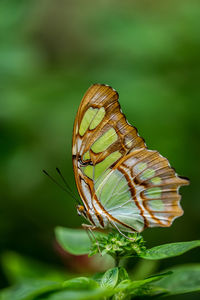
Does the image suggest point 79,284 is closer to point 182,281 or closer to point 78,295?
point 78,295

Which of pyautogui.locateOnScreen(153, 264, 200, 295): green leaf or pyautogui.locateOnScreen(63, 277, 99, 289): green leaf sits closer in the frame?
pyautogui.locateOnScreen(63, 277, 99, 289): green leaf

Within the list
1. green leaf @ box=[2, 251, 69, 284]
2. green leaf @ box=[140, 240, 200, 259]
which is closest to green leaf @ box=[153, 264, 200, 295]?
green leaf @ box=[140, 240, 200, 259]

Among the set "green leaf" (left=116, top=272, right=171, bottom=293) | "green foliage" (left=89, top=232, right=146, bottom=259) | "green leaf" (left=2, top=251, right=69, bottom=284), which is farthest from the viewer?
"green leaf" (left=2, top=251, right=69, bottom=284)

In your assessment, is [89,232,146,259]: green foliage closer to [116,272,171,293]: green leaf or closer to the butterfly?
[116,272,171,293]: green leaf

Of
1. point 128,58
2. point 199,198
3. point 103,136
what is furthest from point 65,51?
point 103,136

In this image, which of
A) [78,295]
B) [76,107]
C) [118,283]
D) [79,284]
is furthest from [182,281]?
[76,107]

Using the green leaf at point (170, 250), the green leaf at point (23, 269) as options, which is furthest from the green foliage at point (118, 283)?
the green leaf at point (23, 269)

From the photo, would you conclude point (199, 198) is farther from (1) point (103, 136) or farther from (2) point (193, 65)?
(1) point (103, 136)
